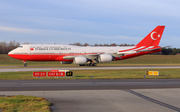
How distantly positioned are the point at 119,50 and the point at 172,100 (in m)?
40.9

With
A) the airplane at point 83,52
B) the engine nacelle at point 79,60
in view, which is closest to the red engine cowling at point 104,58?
the airplane at point 83,52

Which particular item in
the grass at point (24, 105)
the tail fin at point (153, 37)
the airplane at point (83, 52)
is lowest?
the grass at point (24, 105)

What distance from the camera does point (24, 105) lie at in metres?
11.5

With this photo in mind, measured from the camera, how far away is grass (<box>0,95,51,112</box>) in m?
10.5

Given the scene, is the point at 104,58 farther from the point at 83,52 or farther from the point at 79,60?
the point at 79,60

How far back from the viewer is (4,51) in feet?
361

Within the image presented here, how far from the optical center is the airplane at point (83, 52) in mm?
49656

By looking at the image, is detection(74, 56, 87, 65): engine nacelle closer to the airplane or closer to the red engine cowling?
the airplane

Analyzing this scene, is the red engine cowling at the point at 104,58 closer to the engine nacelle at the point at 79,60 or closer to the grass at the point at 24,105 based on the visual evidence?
the engine nacelle at the point at 79,60

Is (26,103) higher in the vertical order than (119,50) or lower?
lower

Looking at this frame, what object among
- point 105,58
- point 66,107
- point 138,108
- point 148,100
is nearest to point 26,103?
point 66,107

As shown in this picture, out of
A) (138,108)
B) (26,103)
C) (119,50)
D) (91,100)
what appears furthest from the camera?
(119,50)

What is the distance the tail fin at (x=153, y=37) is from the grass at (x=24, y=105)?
47.0 metres

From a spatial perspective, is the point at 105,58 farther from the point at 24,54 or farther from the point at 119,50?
the point at 24,54
